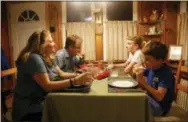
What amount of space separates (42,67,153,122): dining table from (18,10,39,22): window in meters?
3.31

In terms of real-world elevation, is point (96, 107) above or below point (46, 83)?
below

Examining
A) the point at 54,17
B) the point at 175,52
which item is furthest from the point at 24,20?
the point at 175,52

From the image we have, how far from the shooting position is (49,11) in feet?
14.3

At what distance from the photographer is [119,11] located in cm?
449

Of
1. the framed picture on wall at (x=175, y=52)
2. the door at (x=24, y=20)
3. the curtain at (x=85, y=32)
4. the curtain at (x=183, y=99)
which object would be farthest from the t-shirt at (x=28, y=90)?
the door at (x=24, y=20)

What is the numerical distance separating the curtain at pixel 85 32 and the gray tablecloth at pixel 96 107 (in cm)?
302

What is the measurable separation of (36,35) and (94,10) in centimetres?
295

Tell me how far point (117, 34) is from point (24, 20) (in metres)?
1.86

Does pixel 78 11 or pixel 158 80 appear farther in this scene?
pixel 78 11

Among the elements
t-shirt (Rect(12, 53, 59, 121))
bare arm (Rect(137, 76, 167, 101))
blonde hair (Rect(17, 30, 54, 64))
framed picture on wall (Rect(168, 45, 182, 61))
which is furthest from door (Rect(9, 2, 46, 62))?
bare arm (Rect(137, 76, 167, 101))

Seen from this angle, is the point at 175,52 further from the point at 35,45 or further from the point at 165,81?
the point at 35,45

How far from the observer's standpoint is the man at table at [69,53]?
7.79 ft

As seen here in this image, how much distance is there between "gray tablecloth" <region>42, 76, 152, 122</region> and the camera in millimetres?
1370

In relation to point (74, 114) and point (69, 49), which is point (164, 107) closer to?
point (74, 114)
